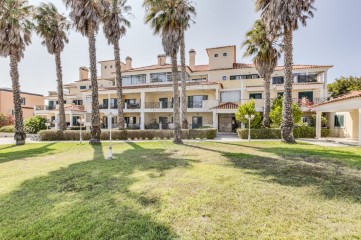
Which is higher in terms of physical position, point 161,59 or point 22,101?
point 161,59

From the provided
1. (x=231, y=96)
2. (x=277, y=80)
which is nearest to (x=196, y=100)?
(x=231, y=96)

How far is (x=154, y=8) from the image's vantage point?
1878 centimetres

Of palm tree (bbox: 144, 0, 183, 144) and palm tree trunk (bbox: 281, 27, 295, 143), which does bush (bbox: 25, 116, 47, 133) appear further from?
palm tree trunk (bbox: 281, 27, 295, 143)

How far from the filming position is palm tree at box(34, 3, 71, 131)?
2614cm

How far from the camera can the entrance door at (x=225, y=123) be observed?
32269 mm

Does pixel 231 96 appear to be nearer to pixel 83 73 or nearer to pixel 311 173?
pixel 311 173

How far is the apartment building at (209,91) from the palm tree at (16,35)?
37.9 ft

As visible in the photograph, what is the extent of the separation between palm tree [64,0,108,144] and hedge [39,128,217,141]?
3.69 meters

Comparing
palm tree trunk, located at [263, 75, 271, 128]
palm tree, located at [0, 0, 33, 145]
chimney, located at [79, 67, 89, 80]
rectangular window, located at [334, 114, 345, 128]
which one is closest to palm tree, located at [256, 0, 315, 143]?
palm tree trunk, located at [263, 75, 271, 128]

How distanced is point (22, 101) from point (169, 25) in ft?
160

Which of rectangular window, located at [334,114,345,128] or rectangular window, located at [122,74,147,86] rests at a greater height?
rectangular window, located at [122,74,147,86]

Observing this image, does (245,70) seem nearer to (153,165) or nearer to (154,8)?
(154,8)

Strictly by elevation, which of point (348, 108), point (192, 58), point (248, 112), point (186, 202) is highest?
point (192, 58)

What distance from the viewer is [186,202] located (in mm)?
5645
